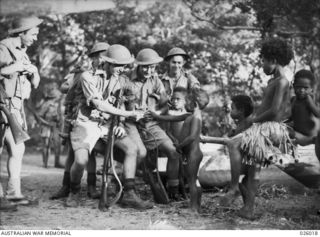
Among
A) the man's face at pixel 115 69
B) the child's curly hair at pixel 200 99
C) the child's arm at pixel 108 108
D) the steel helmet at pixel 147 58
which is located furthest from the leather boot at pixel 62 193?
the child's curly hair at pixel 200 99

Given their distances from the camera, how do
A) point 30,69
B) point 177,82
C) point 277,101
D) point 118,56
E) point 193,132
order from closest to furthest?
point 277,101 < point 193,132 < point 30,69 < point 118,56 < point 177,82

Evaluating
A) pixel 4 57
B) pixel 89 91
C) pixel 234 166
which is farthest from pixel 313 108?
pixel 4 57

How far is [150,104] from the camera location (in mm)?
5016

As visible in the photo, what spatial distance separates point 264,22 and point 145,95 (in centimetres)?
221

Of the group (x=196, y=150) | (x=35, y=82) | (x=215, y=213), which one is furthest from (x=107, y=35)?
(x=215, y=213)

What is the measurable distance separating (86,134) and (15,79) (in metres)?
0.93

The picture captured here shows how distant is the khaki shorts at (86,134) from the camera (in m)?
4.47

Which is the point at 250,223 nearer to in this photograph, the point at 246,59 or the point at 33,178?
the point at 33,178

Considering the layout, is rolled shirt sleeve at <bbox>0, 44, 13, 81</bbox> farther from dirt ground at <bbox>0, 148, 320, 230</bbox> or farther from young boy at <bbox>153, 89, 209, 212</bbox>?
young boy at <bbox>153, 89, 209, 212</bbox>

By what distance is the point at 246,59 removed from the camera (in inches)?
307

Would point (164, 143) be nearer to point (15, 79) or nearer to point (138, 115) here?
point (138, 115)

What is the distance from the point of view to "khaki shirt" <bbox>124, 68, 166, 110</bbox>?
4.91m

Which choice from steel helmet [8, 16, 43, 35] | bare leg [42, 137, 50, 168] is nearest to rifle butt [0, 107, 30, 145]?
steel helmet [8, 16, 43, 35]

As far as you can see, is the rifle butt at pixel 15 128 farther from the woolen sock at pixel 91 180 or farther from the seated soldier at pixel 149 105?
the seated soldier at pixel 149 105
